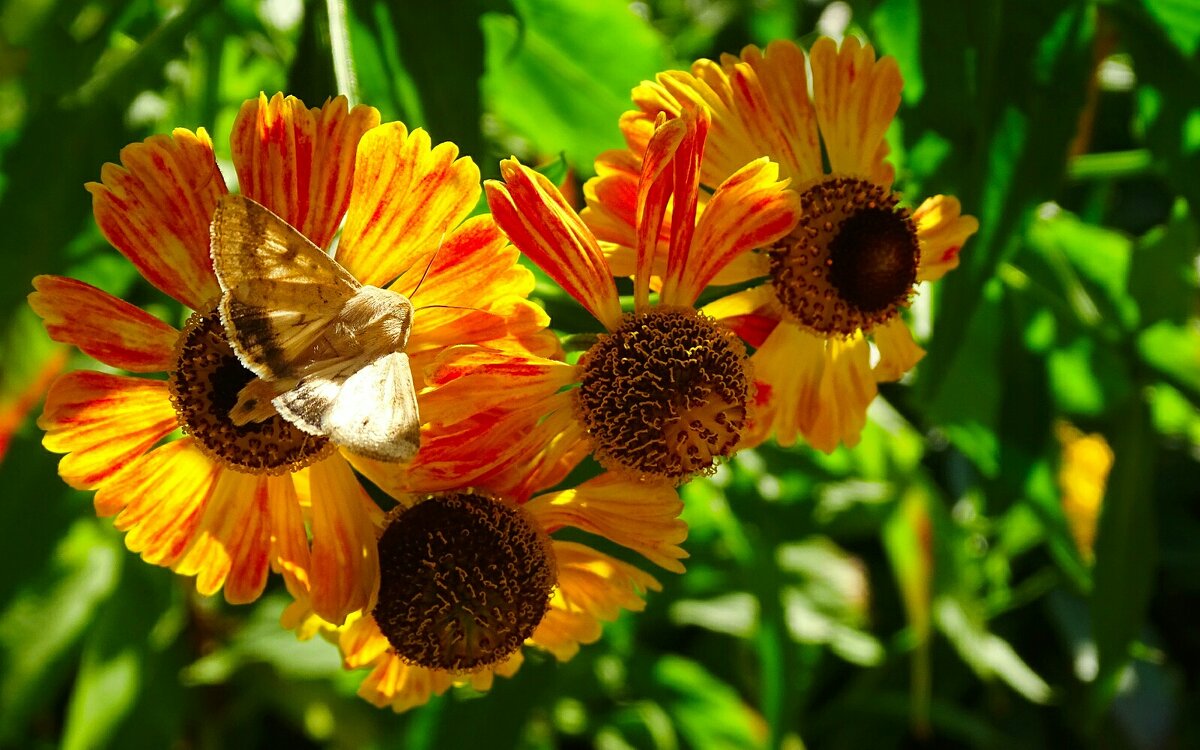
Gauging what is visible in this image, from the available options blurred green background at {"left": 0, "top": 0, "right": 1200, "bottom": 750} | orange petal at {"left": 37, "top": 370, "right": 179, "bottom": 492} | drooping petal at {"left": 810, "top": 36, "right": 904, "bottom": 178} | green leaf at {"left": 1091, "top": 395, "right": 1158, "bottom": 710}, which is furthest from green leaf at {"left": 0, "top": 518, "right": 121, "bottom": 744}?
green leaf at {"left": 1091, "top": 395, "right": 1158, "bottom": 710}

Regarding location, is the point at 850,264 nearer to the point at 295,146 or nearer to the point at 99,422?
the point at 295,146

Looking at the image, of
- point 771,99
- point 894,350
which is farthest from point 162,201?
point 894,350

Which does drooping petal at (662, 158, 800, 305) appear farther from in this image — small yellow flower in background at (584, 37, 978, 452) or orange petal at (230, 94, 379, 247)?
orange petal at (230, 94, 379, 247)

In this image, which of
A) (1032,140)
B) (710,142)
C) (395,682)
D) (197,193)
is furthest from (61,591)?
(1032,140)

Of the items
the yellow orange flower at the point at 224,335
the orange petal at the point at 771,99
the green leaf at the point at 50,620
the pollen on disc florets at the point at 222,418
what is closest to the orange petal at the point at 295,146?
the yellow orange flower at the point at 224,335

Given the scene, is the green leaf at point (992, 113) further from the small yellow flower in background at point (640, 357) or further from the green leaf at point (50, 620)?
the green leaf at point (50, 620)

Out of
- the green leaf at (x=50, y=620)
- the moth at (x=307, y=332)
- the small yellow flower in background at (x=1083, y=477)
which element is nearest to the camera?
the moth at (x=307, y=332)
